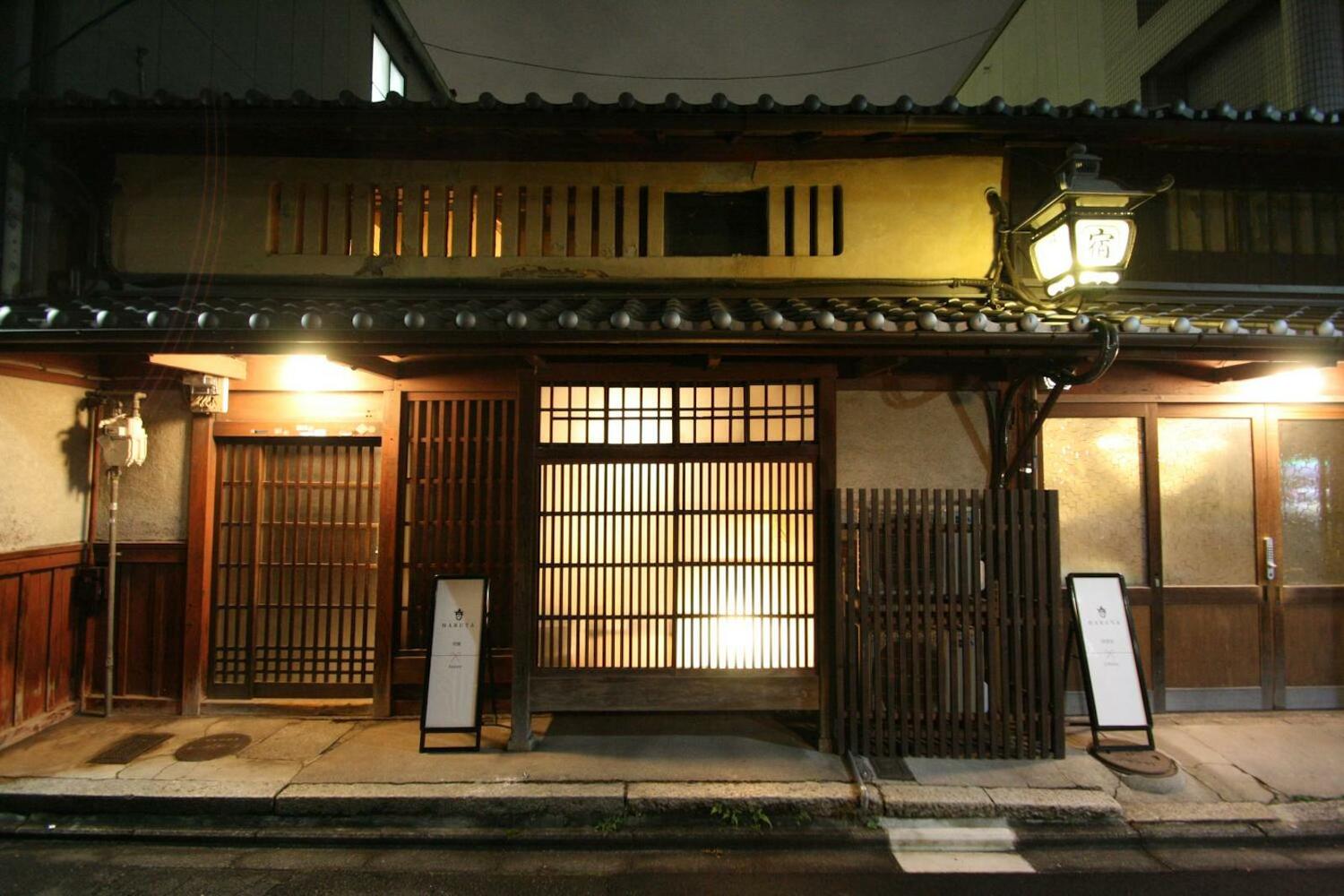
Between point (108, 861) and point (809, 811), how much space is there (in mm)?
5967

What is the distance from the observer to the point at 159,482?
770 cm

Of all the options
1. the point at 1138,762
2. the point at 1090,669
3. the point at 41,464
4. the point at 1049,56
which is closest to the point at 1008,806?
the point at 1138,762

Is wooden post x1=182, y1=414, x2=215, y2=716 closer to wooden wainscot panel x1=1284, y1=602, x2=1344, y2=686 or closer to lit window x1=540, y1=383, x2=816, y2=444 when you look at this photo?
lit window x1=540, y1=383, x2=816, y2=444

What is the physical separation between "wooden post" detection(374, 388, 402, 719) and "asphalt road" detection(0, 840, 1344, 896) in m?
2.25

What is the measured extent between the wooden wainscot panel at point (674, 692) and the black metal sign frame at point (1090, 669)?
9.42 ft

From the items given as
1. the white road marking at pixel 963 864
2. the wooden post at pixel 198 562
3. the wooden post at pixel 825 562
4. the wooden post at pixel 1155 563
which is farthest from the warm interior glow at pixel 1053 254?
the wooden post at pixel 198 562

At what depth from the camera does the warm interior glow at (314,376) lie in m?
7.67

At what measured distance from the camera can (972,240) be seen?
25.7 feet

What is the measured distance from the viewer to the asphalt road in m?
4.67

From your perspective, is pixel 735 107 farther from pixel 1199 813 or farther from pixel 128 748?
pixel 128 748

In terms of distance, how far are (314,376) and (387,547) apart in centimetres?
239

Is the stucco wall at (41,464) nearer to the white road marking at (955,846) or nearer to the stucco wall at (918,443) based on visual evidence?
the stucco wall at (918,443)

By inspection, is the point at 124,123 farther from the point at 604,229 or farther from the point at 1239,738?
the point at 1239,738

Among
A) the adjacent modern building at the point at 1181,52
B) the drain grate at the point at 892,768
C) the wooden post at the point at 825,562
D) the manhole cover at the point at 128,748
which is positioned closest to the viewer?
the drain grate at the point at 892,768
